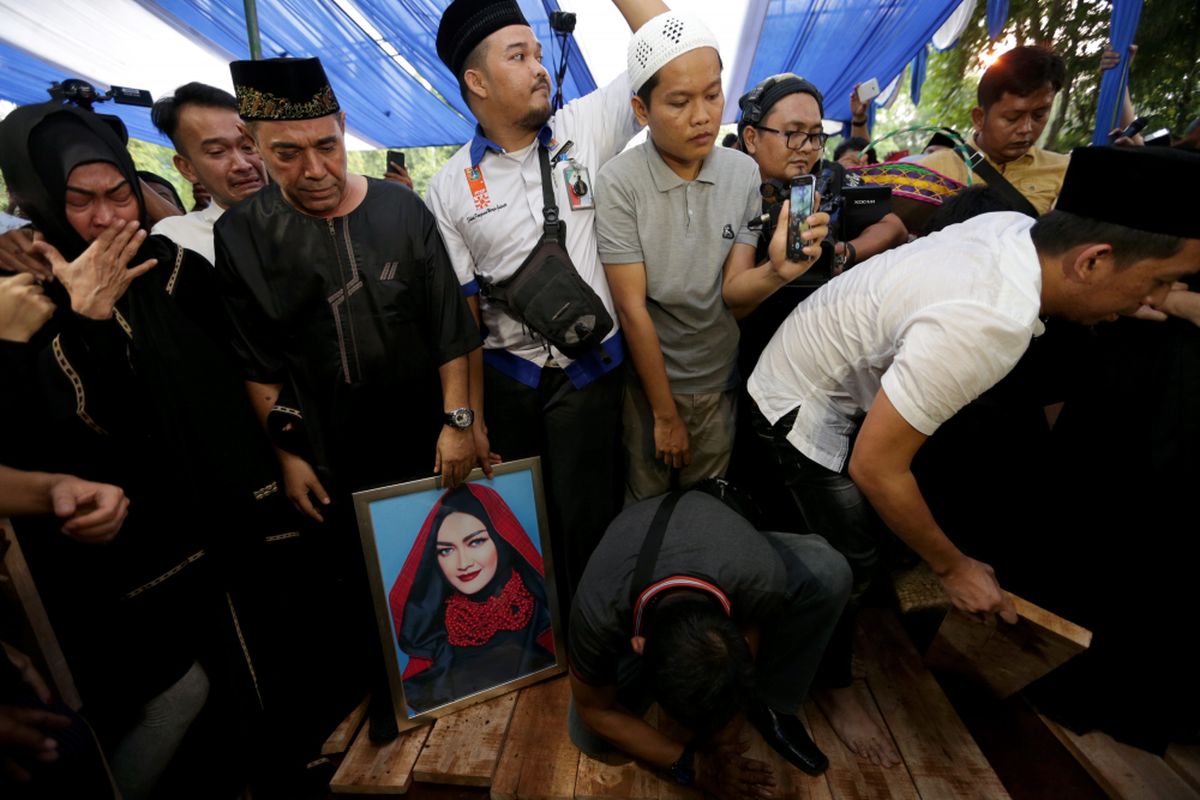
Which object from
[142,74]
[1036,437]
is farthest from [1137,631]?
[142,74]

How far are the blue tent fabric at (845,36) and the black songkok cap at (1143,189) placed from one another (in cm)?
464

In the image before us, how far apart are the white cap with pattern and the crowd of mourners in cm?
1

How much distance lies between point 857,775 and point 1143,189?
184 centimetres

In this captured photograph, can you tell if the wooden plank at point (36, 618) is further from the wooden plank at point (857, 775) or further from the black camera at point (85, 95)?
the wooden plank at point (857, 775)

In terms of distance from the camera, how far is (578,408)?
1.97m

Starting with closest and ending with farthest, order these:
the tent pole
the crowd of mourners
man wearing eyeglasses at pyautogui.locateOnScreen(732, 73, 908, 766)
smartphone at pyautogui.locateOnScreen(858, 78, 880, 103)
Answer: the crowd of mourners < man wearing eyeglasses at pyautogui.locateOnScreen(732, 73, 908, 766) < the tent pole < smartphone at pyautogui.locateOnScreen(858, 78, 880, 103)

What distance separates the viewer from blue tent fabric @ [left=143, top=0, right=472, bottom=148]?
13.4 feet

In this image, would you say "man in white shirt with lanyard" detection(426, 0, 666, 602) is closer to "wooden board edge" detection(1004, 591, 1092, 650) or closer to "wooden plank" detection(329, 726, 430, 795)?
"wooden plank" detection(329, 726, 430, 795)

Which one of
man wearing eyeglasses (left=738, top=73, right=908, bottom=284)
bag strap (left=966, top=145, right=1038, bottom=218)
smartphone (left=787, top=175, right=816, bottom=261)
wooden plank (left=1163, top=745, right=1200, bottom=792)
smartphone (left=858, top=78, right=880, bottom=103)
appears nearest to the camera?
smartphone (left=787, top=175, right=816, bottom=261)

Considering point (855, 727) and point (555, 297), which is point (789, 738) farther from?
point (555, 297)

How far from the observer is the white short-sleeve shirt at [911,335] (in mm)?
1330

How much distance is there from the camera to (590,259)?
6.36ft

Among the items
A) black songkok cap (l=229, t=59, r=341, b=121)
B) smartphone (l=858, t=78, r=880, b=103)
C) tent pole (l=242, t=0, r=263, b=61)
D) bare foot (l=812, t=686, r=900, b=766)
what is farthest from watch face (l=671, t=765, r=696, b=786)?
smartphone (l=858, t=78, r=880, b=103)

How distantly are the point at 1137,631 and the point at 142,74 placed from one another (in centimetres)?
781
